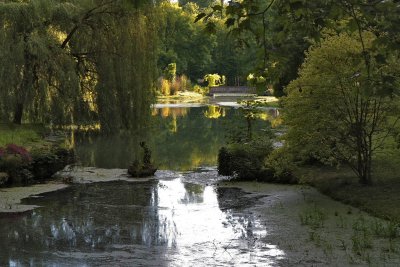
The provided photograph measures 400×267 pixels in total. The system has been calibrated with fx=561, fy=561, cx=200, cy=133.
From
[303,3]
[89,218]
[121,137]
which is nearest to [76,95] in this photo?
[121,137]

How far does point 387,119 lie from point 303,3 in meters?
8.42

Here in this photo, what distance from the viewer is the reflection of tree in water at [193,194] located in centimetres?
1202

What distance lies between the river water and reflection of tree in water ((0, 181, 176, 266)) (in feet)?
0.05

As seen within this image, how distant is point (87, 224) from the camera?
384 inches

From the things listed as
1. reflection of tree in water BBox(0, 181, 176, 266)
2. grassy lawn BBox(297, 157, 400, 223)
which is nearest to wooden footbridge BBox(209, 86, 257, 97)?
grassy lawn BBox(297, 157, 400, 223)

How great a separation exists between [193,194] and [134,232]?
12.5 ft

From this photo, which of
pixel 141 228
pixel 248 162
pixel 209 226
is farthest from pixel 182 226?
pixel 248 162

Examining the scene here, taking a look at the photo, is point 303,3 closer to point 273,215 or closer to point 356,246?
point 356,246

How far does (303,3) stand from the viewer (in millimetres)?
3693

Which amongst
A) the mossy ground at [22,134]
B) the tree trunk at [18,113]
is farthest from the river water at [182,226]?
the tree trunk at [18,113]

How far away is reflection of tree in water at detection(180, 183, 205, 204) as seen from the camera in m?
12.0

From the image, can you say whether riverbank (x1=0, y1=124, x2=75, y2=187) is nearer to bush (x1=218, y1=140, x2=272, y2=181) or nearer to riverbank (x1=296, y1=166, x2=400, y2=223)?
bush (x1=218, y1=140, x2=272, y2=181)

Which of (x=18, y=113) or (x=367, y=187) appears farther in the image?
(x=18, y=113)

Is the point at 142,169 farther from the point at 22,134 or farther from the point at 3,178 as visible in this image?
the point at 22,134
